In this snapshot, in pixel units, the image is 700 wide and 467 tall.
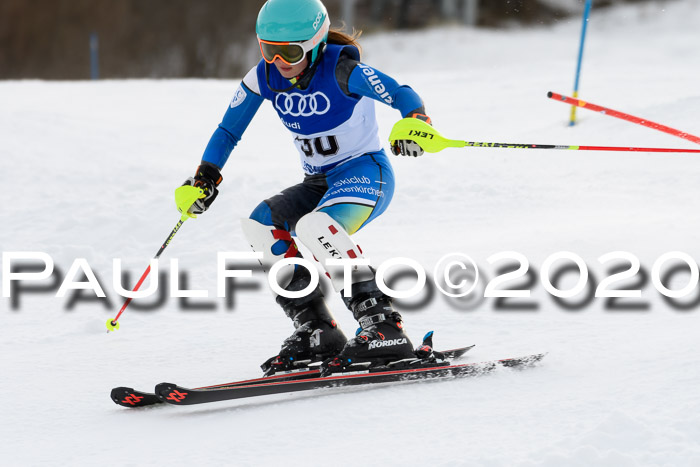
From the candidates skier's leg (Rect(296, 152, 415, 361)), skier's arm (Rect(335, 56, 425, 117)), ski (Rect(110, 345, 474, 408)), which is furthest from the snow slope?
skier's arm (Rect(335, 56, 425, 117))

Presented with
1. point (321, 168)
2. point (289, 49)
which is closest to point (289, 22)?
point (289, 49)

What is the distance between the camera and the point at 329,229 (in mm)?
3260

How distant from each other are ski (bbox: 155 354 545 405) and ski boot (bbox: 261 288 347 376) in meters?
0.25

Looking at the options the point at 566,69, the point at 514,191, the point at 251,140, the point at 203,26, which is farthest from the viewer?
the point at 203,26

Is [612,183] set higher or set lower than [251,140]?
lower

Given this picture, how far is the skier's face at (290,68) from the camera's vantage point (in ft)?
11.0

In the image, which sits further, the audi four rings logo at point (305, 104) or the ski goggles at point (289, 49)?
the audi four rings logo at point (305, 104)

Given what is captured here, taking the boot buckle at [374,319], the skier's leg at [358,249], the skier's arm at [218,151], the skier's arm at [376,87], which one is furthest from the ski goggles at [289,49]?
the boot buckle at [374,319]

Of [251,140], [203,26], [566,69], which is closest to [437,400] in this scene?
[251,140]

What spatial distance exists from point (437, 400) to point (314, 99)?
1.33 meters

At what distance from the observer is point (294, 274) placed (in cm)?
360

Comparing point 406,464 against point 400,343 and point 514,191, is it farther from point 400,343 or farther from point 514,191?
point 514,191

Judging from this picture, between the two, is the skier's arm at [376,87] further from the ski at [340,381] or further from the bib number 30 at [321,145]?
the ski at [340,381]

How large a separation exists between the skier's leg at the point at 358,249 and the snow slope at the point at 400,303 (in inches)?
7.9
